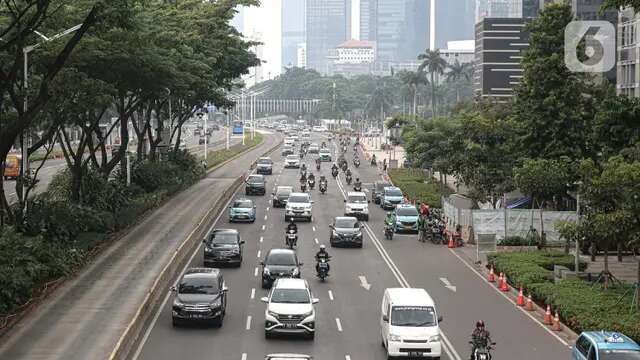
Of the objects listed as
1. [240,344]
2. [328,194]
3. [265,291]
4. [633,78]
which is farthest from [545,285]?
[328,194]

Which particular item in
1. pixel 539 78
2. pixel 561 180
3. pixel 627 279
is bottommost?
pixel 627 279

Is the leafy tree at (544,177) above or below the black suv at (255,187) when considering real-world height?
above

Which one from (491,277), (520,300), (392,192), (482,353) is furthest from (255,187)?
(482,353)

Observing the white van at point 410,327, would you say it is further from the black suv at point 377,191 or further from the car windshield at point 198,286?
the black suv at point 377,191

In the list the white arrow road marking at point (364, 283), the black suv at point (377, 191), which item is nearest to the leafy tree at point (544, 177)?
the white arrow road marking at point (364, 283)

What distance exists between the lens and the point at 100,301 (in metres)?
33.9

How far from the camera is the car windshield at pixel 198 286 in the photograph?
3180cm

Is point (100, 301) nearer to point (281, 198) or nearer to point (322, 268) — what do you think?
point (322, 268)

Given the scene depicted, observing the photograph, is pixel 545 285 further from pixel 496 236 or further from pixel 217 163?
pixel 217 163

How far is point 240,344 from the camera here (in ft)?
95.7

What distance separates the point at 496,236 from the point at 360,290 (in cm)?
1430

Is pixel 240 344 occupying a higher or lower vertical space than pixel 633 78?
lower

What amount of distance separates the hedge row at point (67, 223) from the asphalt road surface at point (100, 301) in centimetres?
76

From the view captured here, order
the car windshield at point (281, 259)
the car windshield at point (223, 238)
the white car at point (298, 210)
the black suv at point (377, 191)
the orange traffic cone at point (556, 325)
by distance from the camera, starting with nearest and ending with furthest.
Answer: the orange traffic cone at point (556, 325) < the car windshield at point (281, 259) < the car windshield at point (223, 238) < the white car at point (298, 210) < the black suv at point (377, 191)
